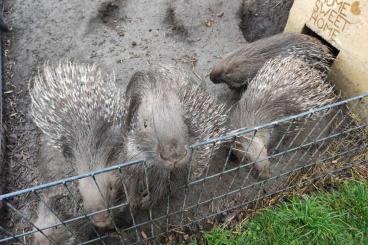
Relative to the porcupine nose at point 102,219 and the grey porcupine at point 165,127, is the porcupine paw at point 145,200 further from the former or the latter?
the porcupine nose at point 102,219

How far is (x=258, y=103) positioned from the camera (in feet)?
8.02

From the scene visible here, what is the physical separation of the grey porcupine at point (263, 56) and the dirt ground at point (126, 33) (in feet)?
0.59

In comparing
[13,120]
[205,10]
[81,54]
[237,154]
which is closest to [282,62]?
[237,154]

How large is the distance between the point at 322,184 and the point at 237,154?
59 centimetres

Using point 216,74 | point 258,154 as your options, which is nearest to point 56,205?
point 258,154

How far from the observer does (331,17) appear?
8.45ft

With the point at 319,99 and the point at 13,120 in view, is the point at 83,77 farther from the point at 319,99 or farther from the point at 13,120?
the point at 319,99

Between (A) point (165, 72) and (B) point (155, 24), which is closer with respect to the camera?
(A) point (165, 72)

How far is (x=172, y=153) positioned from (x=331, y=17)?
1641mm

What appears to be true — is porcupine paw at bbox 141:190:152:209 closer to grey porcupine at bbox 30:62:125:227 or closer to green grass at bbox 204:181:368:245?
grey porcupine at bbox 30:62:125:227

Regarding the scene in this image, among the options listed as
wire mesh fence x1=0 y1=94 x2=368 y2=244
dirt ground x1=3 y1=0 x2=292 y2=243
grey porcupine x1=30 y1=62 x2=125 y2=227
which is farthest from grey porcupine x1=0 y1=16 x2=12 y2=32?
wire mesh fence x1=0 y1=94 x2=368 y2=244

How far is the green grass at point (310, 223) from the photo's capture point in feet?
7.13

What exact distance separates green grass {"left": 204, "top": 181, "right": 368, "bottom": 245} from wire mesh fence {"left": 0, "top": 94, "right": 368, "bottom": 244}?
118mm

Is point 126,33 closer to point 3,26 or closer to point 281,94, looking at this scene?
point 3,26
